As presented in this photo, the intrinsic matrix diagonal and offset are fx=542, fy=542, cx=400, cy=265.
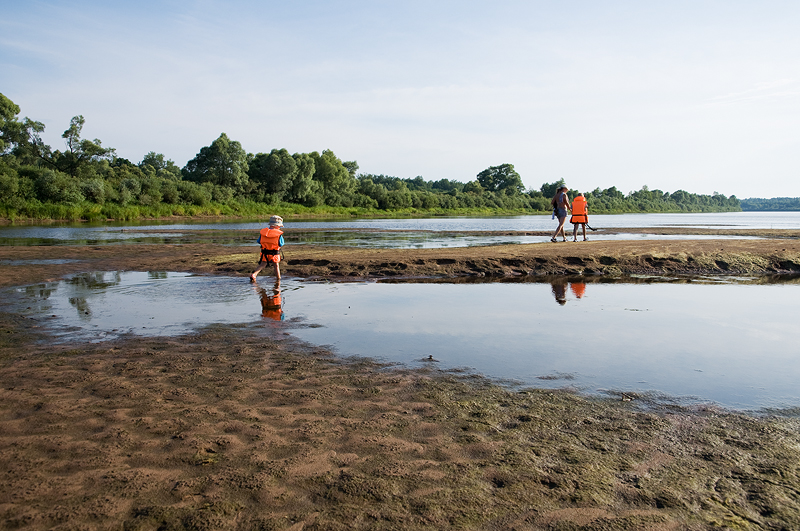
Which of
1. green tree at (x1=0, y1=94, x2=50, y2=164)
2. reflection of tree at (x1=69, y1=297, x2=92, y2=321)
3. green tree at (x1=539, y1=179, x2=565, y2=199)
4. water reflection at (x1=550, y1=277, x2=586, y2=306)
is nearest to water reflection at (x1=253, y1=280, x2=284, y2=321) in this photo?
reflection of tree at (x1=69, y1=297, x2=92, y2=321)

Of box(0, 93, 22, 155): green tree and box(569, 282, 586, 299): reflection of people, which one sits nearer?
box(569, 282, 586, 299): reflection of people

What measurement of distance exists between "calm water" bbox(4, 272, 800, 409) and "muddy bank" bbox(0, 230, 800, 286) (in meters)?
1.65

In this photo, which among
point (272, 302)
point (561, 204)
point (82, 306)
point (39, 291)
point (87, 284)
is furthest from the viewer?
point (561, 204)

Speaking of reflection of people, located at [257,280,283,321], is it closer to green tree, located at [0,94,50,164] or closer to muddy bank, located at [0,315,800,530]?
muddy bank, located at [0,315,800,530]

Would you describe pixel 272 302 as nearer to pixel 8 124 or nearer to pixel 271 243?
pixel 271 243

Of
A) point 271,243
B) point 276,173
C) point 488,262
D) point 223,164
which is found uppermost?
point 223,164

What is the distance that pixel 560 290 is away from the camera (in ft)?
40.7

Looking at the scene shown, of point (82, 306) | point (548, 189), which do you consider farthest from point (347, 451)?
point (548, 189)

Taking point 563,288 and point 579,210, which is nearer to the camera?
point 563,288

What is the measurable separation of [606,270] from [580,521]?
13.2 m

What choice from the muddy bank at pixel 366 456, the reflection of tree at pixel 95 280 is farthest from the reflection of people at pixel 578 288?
the reflection of tree at pixel 95 280

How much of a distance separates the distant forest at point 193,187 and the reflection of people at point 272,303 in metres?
48.7

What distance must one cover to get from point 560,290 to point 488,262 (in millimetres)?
3658

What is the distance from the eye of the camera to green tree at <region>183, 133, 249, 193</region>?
82.6 metres
